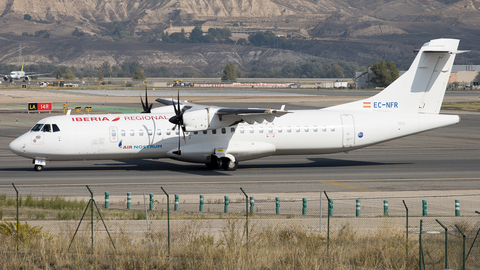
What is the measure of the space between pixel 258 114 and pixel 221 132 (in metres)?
3.13

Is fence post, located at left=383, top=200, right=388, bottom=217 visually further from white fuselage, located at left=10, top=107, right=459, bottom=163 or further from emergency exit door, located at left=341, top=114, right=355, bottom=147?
emergency exit door, located at left=341, top=114, right=355, bottom=147

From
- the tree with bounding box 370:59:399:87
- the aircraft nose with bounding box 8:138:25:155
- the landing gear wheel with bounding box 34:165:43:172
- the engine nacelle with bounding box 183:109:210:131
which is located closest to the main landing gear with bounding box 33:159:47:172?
the landing gear wheel with bounding box 34:165:43:172

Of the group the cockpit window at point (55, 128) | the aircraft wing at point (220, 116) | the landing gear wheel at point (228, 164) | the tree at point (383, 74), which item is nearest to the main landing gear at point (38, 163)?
the cockpit window at point (55, 128)

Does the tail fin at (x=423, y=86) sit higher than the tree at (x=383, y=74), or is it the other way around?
the tree at (x=383, y=74)

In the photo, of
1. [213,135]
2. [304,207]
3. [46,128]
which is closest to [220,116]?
[213,135]

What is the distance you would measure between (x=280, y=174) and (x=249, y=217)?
11.8 metres

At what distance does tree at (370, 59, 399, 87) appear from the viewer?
558ft

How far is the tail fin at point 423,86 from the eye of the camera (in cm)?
3350

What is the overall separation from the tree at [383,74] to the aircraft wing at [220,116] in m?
146

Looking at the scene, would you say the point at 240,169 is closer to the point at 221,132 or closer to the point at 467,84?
the point at 221,132

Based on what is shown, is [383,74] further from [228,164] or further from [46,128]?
[46,128]

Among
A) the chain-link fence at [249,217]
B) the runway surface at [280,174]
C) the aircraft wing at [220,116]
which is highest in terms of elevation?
the aircraft wing at [220,116]

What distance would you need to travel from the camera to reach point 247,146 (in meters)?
31.8

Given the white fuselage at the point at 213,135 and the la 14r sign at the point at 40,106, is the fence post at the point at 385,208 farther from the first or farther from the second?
the la 14r sign at the point at 40,106
